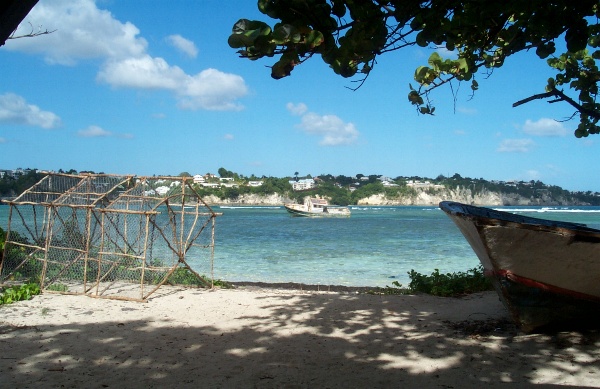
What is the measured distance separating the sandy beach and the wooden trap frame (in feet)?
3.61

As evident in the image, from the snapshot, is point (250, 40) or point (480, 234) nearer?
point (250, 40)

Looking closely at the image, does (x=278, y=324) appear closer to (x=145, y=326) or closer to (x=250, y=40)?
(x=145, y=326)

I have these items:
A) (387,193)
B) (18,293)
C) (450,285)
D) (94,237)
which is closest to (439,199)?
(387,193)

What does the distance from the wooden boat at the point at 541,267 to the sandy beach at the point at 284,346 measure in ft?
0.77

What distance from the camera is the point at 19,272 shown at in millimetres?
9188

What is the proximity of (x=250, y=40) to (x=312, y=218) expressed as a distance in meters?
52.2

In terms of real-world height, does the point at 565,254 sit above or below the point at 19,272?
above

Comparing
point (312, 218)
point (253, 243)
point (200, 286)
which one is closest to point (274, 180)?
point (312, 218)

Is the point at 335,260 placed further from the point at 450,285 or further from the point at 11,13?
the point at 11,13

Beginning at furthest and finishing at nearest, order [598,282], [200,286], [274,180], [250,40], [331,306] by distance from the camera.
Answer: [274,180] < [200,286] < [331,306] < [598,282] < [250,40]

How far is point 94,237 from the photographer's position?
9.20 meters

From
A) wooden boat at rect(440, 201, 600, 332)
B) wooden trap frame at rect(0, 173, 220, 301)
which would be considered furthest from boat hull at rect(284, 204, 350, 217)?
wooden boat at rect(440, 201, 600, 332)

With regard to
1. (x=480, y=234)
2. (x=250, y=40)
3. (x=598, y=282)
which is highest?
(x=250, y=40)

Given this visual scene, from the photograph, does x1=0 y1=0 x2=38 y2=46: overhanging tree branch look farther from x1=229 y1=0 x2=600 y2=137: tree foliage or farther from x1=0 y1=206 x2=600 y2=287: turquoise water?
x1=0 y1=206 x2=600 y2=287: turquoise water
